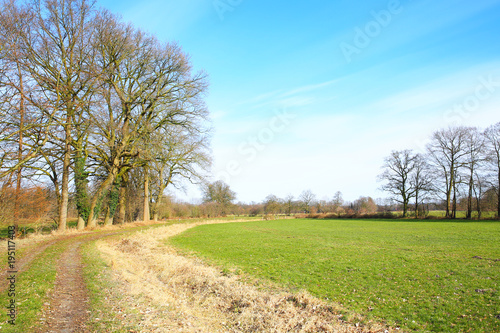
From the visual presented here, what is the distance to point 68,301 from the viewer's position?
19.8ft

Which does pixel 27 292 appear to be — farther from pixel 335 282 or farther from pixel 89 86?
pixel 89 86

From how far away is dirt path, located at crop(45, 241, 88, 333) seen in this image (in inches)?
194

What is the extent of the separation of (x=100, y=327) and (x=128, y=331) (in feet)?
1.68

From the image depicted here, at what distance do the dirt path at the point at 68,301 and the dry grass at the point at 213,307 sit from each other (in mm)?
797

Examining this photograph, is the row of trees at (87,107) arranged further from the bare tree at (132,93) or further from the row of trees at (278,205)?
the row of trees at (278,205)

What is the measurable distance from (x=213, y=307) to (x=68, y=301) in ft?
11.3

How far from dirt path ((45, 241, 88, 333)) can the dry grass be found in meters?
0.80

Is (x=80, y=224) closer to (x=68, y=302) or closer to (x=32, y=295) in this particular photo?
(x=32, y=295)

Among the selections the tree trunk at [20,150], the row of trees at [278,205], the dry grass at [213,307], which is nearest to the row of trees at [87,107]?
the tree trunk at [20,150]

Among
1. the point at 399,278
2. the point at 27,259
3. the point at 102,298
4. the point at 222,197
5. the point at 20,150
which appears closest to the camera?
the point at 102,298

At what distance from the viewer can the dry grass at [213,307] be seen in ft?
18.9

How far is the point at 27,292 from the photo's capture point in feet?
20.2

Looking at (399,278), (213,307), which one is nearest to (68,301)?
(213,307)

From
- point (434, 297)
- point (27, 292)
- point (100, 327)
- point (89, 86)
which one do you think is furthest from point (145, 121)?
point (434, 297)
